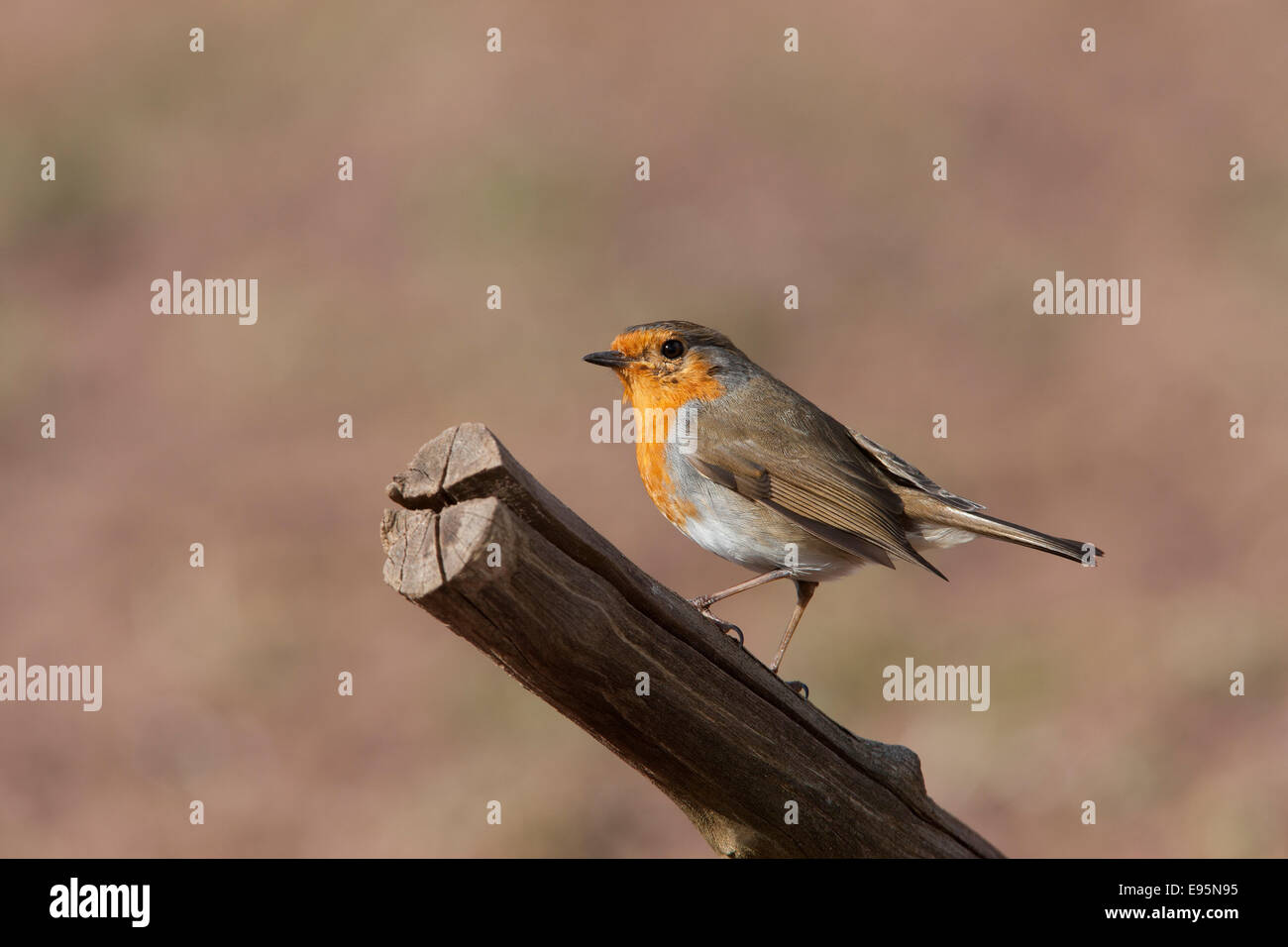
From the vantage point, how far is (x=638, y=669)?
285 centimetres

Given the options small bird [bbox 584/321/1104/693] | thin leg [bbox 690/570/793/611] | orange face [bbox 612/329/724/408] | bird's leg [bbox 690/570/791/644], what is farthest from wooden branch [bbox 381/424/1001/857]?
orange face [bbox 612/329/724/408]

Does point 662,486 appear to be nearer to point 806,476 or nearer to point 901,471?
point 806,476

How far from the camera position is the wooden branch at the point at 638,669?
8.58 ft

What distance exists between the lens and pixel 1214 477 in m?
11.0

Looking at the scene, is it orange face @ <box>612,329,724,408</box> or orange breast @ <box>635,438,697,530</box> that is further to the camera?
orange face @ <box>612,329,724,408</box>

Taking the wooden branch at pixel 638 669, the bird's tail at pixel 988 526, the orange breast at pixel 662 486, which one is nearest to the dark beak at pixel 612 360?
the orange breast at pixel 662 486

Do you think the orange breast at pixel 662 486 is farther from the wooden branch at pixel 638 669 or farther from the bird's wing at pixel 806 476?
the wooden branch at pixel 638 669

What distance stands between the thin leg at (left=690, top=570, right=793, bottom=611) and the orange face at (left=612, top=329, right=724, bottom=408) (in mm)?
645

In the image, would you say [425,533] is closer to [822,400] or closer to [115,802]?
[115,802]

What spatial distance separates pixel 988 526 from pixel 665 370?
1.15 m

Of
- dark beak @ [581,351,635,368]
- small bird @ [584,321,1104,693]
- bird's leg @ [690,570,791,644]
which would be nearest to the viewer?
bird's leg @ [690,570,791,644]

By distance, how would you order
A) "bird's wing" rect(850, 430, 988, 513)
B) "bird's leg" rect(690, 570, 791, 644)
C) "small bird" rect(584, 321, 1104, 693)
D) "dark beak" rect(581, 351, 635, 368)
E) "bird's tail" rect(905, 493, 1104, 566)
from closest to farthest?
"bird's leg" rect(690, 570, 791, 644)
"bird's tail" rect(905, 493, 1104, 566)
"small bird" rect(584, 321, 1104, 693)
"dark beak" rect(581, 351, 635, 368)
"bird's wing" rect(850, 430, 988, 513)

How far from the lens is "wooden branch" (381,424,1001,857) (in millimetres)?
2615

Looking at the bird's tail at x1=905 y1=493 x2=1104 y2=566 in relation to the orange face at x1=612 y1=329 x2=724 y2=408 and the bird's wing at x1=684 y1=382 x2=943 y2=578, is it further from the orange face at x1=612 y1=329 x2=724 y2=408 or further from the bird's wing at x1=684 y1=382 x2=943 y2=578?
the orange face at x1=612 y1=329 x2=724 y2=408
